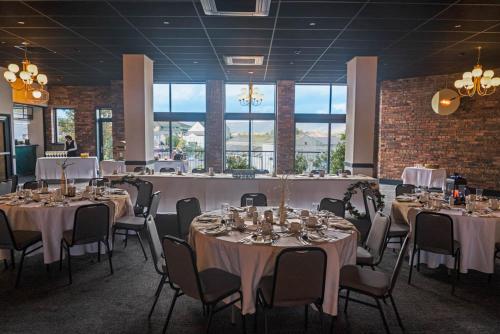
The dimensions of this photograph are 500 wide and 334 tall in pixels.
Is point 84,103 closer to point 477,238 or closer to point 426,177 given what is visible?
point 426,177

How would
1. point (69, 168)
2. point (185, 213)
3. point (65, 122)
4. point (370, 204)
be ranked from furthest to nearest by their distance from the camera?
point (65, 122)
point (69, 168)
point (370, 204)
point (185, 213)

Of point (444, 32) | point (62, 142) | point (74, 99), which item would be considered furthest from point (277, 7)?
point (62, 142)

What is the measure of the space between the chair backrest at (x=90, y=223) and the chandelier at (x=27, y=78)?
4865 millimetres

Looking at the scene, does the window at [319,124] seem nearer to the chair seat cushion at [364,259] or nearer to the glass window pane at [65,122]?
the glass window pane at [65,122]

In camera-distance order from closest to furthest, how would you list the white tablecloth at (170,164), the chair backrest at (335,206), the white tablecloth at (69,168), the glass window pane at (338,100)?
the chair backrest at (335,206), the white tablecloth at (170,164), the white tablecloth at (69,168), the glass window pane at (338,100)

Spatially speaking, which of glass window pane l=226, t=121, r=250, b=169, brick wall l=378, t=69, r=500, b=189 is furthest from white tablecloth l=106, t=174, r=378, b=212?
glass window pane l=226, t=121, r=250, b=169

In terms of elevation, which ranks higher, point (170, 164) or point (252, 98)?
point (252, 98)

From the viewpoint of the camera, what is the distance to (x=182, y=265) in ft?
8.97

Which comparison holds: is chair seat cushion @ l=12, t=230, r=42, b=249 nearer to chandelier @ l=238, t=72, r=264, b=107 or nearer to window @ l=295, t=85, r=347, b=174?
chandelier @ l=238, t=72, r=264, b=107

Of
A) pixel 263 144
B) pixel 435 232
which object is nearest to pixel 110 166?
pixel 263 144

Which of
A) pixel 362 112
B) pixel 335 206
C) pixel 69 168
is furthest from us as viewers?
pixel 69 168

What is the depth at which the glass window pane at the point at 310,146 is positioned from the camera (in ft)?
43.2

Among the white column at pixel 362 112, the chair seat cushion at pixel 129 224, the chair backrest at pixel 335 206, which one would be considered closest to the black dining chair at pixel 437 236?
the chair backrest at pixel 335 206

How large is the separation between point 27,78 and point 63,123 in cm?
755
